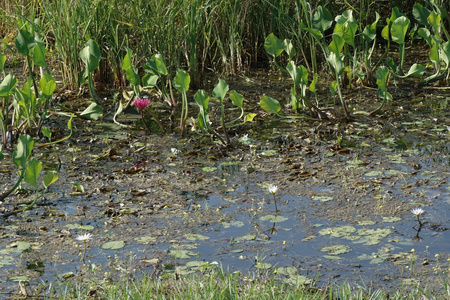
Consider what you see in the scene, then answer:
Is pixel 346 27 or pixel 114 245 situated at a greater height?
pixel 346 27

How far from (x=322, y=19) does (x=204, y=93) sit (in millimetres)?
1251

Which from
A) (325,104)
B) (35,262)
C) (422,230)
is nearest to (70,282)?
(35,262)

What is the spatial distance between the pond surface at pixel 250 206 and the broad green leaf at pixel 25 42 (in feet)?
2.14

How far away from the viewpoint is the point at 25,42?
409 cm

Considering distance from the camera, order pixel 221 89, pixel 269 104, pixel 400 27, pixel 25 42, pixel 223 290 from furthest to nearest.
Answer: pixel 400 27 < pixel 269 104 < pixel 221 89 < pixel 25 42 < pixel 223 290

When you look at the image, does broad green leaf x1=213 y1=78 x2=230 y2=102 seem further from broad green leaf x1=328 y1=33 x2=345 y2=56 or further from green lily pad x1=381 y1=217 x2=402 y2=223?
green lily pad x1=381 y1=217 x2=402 y2=223

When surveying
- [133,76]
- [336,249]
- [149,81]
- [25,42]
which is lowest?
[336,249]

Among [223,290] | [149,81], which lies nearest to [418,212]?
[223,290]

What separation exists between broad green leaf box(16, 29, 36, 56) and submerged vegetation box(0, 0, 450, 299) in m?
0.01

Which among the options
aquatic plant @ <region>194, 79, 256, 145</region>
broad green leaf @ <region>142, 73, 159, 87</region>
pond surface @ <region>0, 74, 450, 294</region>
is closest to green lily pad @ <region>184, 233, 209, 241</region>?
pond surface @ <region>0, 74, 450, 294</region>

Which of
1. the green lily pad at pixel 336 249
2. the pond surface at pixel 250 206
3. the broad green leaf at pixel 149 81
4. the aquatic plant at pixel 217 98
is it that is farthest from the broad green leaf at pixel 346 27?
the green lily pad at pixel 336 249

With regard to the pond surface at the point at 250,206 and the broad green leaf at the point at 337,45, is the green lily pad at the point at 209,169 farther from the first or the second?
the broad green leaf at the point at 337,45

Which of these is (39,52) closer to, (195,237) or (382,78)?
(195,237)

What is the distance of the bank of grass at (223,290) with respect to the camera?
92.8 inches
